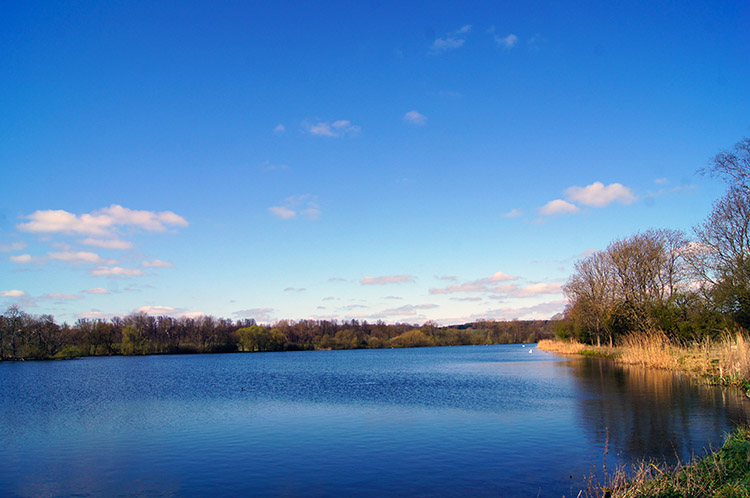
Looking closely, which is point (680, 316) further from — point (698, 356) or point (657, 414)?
point (657, 414)

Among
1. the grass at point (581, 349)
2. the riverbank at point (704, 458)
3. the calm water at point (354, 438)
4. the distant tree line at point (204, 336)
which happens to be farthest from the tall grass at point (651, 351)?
the distant tree line at point (204, 336)

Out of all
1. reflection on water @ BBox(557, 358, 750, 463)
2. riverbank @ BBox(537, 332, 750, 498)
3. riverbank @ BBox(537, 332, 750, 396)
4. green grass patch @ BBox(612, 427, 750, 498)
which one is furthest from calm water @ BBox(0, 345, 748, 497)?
green grass patch @ BBox(612, 427, 750, 498)

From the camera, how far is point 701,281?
28.7 metres

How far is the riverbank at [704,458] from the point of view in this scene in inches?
300

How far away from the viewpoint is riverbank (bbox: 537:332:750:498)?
761 centimetres

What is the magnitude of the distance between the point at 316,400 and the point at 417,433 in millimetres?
9382

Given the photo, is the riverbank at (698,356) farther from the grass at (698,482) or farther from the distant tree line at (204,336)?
the distant tree line at (204,336)

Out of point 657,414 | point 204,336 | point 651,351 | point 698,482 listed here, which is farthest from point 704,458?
point 204,336

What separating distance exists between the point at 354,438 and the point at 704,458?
8.65 m

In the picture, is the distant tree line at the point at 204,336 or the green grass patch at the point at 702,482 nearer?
the green grass patch at the point at 702,482

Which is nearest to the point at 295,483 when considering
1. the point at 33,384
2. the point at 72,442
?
the point at 72,442

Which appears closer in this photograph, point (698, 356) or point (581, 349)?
point (698, 356)

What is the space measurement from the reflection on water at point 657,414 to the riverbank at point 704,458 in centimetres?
86

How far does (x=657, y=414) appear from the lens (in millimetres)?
16219
